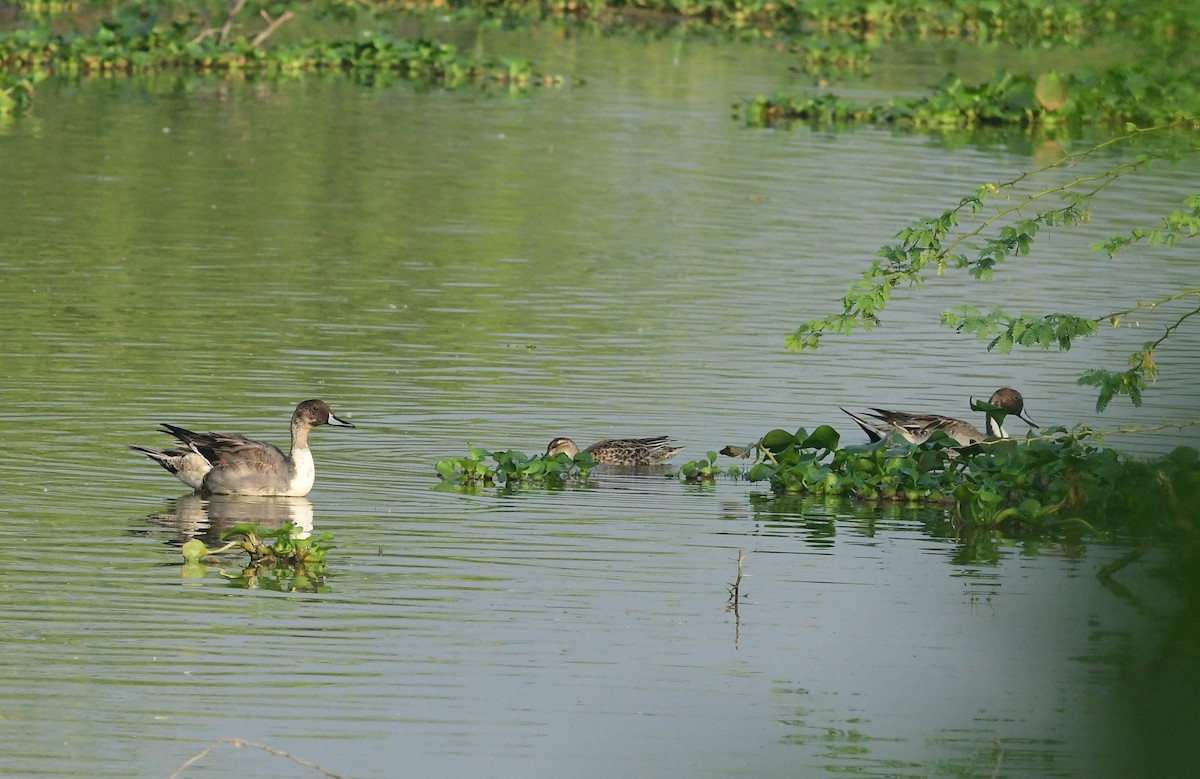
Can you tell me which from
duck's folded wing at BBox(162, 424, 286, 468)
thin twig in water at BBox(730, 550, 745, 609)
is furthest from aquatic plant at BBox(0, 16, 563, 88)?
thin twig in water at BBox(730, 550, 745, 609)

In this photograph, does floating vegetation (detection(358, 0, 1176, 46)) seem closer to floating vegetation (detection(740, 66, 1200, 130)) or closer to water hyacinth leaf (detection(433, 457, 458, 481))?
floating vegetation (detection(740, 66, 1200, 130))

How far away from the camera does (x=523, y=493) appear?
11.3 metres

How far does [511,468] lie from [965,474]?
2.68 metres

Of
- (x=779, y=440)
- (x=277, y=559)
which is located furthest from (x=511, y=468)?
(x=277, y=559)

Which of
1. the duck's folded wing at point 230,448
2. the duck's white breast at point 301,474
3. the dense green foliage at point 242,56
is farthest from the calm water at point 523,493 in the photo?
the dense green foliage at point 242,56

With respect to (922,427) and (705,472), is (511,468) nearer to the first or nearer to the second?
(705,472)

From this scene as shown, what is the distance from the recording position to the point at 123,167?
24.4 m

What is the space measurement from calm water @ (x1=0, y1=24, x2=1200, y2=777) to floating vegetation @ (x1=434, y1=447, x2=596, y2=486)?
0.15 meters

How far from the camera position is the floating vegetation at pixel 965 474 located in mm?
10539

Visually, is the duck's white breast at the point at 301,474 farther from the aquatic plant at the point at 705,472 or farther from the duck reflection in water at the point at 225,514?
the aquatic plant at the point at 705,472

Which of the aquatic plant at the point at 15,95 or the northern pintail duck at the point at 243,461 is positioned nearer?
the northern pintail duck at the point at 243,461

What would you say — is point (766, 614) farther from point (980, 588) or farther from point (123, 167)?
point (123, 167)

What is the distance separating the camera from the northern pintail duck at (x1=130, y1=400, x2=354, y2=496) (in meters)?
10.9

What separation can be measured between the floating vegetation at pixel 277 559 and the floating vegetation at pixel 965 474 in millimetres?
3256
